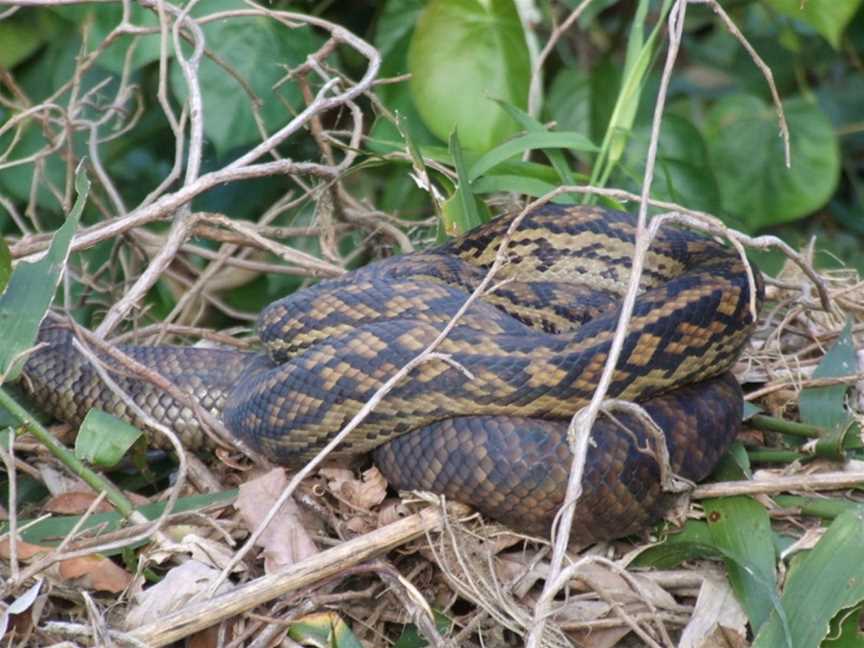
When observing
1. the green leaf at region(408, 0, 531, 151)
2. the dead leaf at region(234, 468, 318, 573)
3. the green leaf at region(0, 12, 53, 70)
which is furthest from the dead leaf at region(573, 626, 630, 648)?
the green leaf at region(0, 12, 53, 70)

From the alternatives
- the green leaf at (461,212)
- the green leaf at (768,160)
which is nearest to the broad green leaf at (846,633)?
the green leaf at (461,212)

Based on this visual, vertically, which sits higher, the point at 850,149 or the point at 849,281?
the point at 849,281

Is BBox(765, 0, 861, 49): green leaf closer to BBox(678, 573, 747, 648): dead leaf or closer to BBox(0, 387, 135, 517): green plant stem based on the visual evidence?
BBox(678, 573, 747, 648): dead leaf

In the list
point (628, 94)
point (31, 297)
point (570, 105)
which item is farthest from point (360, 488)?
point (570, 105)

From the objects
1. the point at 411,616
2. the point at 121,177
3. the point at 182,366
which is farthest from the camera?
the point at 121,177

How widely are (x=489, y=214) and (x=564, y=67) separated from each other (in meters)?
1.70

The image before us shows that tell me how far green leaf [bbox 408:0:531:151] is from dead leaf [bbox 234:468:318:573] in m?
1.63

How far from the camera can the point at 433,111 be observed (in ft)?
13.5

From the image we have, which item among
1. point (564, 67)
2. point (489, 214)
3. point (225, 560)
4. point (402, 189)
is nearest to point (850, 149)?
point (564, 67)

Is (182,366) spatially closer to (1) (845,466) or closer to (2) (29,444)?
(2) (29,444)

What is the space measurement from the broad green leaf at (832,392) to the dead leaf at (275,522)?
1.18 meters

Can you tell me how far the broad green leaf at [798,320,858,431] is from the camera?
9.56ft

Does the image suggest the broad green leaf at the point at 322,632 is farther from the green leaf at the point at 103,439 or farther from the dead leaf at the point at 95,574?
the green leaf at the point at 103,439

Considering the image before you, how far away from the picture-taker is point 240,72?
13.8 ft
